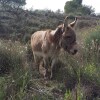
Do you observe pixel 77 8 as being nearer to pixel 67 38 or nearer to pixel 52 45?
pixel 52 45

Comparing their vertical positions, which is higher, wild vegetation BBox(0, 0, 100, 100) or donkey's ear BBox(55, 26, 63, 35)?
donkey's ear BBox(55, 26, 63, 35)

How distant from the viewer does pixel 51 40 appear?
10.2 meters

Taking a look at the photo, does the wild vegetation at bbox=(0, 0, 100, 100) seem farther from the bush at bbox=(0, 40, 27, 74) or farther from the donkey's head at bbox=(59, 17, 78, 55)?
the donkey's head at bbox=(59, 17, 78, 55)

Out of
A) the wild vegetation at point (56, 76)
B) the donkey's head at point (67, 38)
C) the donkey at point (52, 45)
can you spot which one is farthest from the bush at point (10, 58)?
the donkey's head at point (67, 38)

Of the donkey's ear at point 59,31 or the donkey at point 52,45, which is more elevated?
the donkey's ear at point 59,31

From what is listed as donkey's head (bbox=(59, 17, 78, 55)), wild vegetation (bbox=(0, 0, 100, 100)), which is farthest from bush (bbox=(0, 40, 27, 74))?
donkey's head (bbox=(59, 17, 78, 55))

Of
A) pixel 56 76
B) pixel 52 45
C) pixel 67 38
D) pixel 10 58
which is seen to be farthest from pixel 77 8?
pixel 10 58

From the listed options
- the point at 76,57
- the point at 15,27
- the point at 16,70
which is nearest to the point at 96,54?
the point at 76,57

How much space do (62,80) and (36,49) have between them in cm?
208

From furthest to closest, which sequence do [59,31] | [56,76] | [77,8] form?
[77,8] < [59,31] < [56,76]

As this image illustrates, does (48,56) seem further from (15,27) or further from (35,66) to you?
(15,27)

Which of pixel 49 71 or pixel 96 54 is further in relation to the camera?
pixel 49 71

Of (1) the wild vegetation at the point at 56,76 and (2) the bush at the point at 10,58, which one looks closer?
(1) the wild vegetation at the point at 56,76

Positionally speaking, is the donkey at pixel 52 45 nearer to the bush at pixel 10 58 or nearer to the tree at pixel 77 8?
the bush at pixel 10 58
